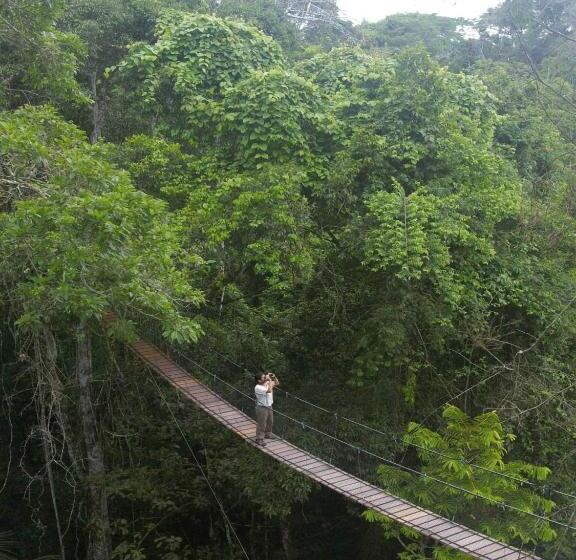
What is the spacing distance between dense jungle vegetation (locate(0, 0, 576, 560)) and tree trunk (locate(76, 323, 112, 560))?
0.03 m

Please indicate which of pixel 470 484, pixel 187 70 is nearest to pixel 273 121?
pixel 187 70

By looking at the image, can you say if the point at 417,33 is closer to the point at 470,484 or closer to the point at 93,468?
the point at 470,484

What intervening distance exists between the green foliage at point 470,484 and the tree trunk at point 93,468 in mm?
2985

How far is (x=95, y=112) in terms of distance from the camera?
10.8 metres

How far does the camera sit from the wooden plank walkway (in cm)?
502

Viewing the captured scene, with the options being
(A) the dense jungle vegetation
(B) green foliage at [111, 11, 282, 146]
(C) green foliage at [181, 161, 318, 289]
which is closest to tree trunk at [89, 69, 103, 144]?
(A) the dense jungle vegetation

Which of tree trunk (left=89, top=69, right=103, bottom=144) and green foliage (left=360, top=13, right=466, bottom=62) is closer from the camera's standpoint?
tree trunk (left=89, top=69, right=103, bottom=144)

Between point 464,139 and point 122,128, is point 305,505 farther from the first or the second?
point 122,128

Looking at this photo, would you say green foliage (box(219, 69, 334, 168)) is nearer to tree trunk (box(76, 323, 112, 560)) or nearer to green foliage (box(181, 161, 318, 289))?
green foliage (box(181, 161, 318, 289))

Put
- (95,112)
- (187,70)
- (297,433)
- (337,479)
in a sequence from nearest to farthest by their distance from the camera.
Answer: (337,479) → (297,433) → (187,70) → (95,112)

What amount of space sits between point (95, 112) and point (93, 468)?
6034mm

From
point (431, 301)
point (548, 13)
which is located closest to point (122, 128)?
point (431, 301)

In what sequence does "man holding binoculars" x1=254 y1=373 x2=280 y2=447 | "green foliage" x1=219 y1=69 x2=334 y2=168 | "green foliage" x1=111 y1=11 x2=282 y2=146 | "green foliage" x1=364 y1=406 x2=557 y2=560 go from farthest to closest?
"green foliage" x1=111 y1=11 x2=282 y2=146 → "green foliage" x1=219 y1=69 x2=334 y2=168 → "man holding binoculars" x1=254 y1=373 x2=280 y2=447 → "green foliage" x1=364 y1=406 x2=557 y2=560

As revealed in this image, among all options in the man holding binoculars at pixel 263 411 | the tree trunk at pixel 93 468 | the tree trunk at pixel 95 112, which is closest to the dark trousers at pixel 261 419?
the man holding binoculars at pixel 263 411
